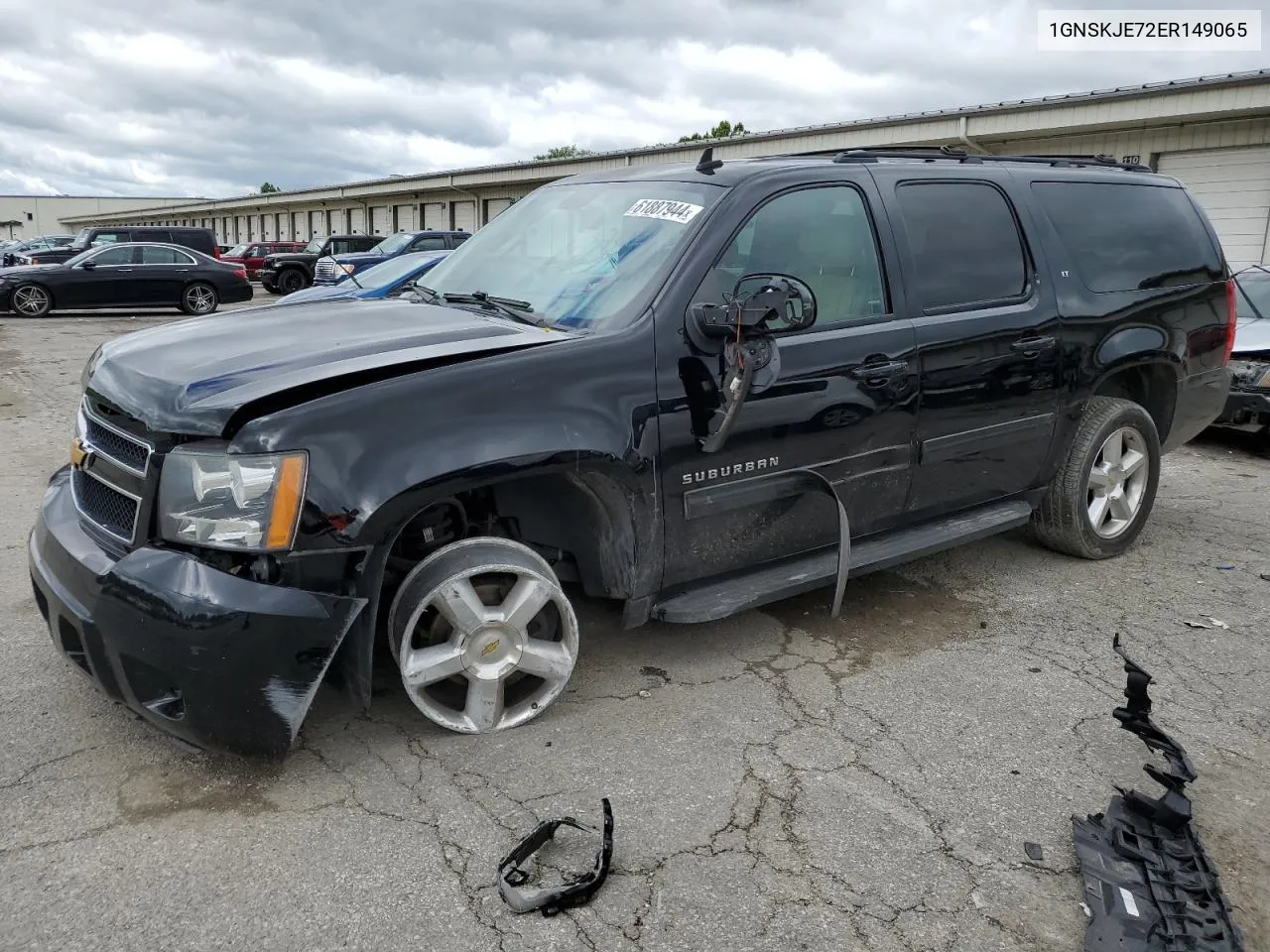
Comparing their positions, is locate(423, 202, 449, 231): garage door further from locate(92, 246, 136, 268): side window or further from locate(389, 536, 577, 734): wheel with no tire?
locate(389, 536, 577, 734): wheel with no tire

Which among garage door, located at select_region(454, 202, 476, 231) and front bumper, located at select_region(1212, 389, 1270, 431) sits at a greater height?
garage door, located at select_region(454, 202, 476, 231)

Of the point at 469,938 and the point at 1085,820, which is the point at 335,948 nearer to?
the point at 469,938

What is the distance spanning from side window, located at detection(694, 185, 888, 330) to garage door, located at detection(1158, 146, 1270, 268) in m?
14.3

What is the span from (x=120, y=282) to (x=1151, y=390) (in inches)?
740

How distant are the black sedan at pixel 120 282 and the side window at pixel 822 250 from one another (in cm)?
1763

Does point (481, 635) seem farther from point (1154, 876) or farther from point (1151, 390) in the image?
point (1151, 390)

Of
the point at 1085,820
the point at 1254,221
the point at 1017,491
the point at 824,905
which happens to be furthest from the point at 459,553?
the point at 1254,221

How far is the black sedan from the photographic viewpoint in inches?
719

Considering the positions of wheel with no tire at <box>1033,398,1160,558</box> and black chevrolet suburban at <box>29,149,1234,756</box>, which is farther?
wheel with no tire at <box>1033,398,1160,558</box>

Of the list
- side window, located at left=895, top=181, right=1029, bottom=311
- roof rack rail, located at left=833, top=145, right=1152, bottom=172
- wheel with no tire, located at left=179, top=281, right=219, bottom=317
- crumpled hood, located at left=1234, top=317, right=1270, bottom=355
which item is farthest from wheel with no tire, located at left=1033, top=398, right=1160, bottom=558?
wheel with no tire, located at left=179, top=281, right=219, bottom=317

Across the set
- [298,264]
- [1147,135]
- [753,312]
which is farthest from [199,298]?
[753,312]

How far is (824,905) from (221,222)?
83929 mm

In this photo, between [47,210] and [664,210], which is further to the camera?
[47,210]

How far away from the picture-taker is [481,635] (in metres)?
3.00
